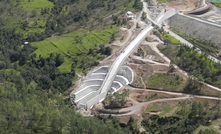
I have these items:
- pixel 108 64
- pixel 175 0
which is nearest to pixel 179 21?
pixel 175 0

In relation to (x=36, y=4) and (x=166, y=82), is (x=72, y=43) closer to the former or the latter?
(x=166, y=82)

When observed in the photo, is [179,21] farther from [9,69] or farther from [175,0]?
[9,69]

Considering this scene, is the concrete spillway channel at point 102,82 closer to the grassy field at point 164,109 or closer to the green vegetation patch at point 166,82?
the green vegetation patch at point 166,82

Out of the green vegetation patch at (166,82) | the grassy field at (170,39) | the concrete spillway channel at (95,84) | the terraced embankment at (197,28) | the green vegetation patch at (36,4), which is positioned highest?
the terraced embankment at (197,28)

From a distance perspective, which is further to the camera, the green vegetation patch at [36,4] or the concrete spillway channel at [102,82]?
the green vegetation patch at [36,4]

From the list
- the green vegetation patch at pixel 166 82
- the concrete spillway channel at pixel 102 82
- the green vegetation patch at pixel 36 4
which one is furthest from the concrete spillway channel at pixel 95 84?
the green vegetation patch at pixel 36 4
